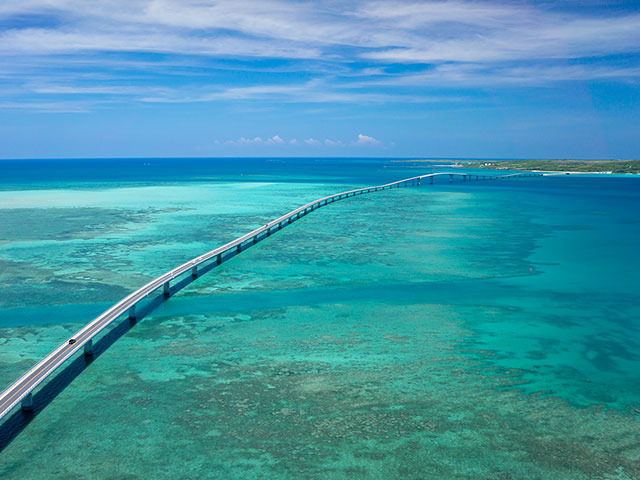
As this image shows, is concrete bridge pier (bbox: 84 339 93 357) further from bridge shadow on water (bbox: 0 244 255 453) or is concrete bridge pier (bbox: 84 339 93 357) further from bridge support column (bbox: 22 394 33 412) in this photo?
bridge support column (bbox: 22 394 33 412)

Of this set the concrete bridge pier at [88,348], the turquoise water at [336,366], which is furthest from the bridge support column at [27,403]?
the concrete bridge pier at [88,348]

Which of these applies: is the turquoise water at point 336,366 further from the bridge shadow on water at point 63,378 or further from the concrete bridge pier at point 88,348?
the concrete bridge pier at point 88,348

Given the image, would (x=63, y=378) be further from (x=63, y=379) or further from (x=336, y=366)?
(x=336, y=366)

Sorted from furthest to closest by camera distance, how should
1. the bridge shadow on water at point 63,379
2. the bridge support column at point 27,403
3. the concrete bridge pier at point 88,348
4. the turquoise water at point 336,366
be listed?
the concrete bridge pier at point 88,348, the bridge support column at point 27,403, the bridge shadow on water at point 63,379, the turquoise water at point 336,366

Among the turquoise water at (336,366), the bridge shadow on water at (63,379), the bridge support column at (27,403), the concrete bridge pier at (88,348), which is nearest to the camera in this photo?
the turquoise water at (336,366)

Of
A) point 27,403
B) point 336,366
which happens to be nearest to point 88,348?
point 27,403

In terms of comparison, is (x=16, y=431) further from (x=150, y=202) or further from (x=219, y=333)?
(x=150, y=202)

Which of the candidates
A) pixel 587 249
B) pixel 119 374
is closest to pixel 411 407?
pixel 119 374
